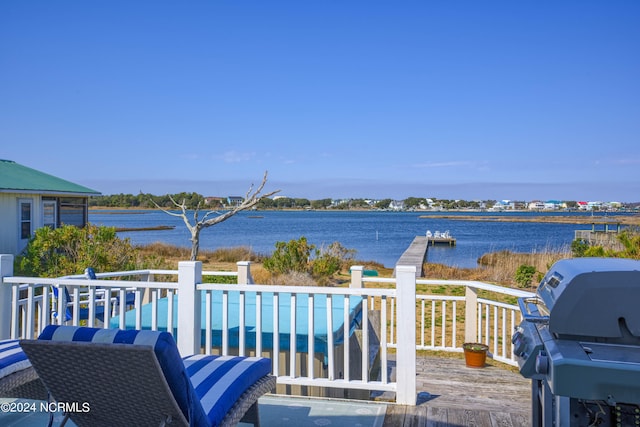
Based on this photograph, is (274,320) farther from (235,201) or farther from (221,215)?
(235,201)

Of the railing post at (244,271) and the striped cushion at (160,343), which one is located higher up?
the striped cushion at (160,343)

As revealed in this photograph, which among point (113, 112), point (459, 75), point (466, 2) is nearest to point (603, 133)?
point (459, 75)

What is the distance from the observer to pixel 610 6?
36.7 feet

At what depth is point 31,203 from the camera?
488 inches

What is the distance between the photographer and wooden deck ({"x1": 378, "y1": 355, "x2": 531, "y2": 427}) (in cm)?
328

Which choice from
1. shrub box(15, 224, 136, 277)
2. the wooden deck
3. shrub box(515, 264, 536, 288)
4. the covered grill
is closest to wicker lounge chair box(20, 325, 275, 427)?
the covered grill

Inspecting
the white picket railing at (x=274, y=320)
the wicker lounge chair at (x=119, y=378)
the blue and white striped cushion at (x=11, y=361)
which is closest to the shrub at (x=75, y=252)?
the white picket railing at (x=274, y=320)

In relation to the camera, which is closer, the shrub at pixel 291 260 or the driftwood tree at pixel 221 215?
the driftwood tree at pixel 221 215

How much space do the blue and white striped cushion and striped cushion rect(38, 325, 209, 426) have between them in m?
0.86

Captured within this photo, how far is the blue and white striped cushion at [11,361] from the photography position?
101 inches

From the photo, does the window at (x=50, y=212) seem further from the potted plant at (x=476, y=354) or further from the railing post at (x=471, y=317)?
the potted plant at (x=476, y=354)

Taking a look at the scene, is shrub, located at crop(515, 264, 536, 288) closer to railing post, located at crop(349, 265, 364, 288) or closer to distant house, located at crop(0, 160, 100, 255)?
railing post, located at crop(349, 265, 364, 288)

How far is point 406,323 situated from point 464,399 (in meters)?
1.04

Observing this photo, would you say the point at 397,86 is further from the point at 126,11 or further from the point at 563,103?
the point at 126,11
